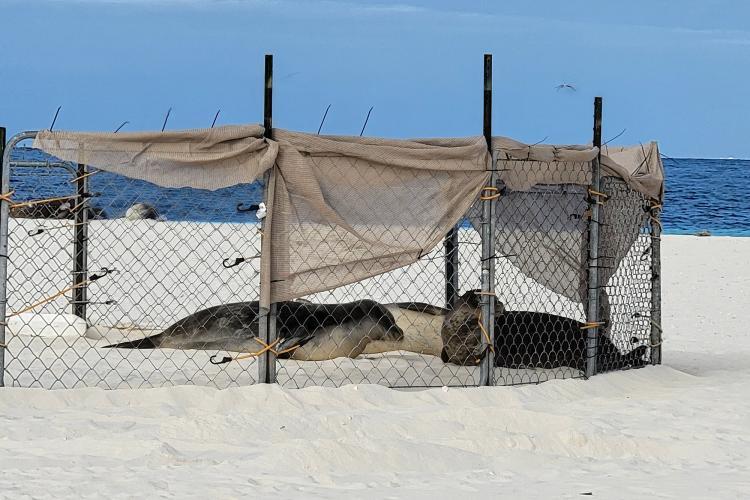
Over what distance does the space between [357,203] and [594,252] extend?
2244mm

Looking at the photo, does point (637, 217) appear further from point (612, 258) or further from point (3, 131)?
point (3, 131)

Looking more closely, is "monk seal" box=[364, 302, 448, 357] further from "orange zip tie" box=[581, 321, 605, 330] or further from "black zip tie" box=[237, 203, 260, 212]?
"black zip tie" box=[237, 203, 260, 212]

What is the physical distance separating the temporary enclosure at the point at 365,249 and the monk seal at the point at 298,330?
0.02 m

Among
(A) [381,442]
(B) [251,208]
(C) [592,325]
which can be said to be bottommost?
(A) [381,442]

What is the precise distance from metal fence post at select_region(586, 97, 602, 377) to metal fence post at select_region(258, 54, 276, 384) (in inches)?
111

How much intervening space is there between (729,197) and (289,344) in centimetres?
4809

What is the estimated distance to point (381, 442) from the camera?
20.7ft

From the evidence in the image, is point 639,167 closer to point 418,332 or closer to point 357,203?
point 418,332

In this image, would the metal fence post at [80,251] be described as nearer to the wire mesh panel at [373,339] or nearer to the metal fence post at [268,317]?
the wire mesh panel at [373,339]

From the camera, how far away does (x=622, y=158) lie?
35.5 ft

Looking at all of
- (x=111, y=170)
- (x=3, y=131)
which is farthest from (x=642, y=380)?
(x=3, y=131)

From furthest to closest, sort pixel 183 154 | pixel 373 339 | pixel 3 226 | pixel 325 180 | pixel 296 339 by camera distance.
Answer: pixel 373 339 → pixel 296 339 → pixel 325 180 → pixel 183 154 → pixel 3 226

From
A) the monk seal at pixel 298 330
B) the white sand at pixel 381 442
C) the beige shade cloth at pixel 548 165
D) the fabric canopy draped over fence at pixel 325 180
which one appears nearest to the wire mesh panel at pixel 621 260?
the beige shade cloth at pixel 548 165

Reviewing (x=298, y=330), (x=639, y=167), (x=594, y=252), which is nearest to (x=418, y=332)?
(x=298, y=330)
